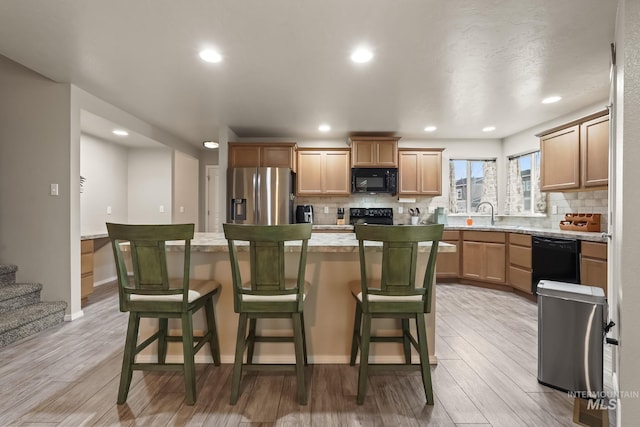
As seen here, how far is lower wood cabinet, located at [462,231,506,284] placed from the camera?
450cm

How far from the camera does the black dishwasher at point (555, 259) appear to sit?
3344 mm

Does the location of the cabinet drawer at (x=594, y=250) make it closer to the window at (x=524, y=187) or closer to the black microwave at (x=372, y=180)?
the window at (x=524, y=187)

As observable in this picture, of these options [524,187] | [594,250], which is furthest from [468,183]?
[594,250]

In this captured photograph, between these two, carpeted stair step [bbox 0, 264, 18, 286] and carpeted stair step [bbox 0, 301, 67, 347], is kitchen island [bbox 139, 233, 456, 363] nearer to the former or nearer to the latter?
carpeted stair step [bbox 0, 301, 67, 347]

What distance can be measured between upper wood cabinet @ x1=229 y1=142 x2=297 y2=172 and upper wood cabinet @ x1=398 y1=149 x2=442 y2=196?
1.88 meters

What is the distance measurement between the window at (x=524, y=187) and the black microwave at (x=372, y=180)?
78.3 inches

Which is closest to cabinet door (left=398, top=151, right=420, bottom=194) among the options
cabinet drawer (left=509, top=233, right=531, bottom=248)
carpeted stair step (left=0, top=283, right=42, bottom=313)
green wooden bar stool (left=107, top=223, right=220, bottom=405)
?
cabinet drawer (left=509, top=233, right=531, bottom=248)

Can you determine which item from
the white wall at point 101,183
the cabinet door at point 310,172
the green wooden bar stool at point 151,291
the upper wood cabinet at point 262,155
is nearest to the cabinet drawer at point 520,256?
the cabinet door at point 310,172

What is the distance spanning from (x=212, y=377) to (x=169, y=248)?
2.98 feet

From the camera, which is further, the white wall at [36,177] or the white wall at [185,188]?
the white wall at [185,188]

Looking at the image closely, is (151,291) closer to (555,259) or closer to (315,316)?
(315,316)

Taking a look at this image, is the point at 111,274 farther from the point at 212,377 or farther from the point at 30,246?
the point at 212,377

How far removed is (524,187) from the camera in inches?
199

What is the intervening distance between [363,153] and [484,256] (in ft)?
8.01
